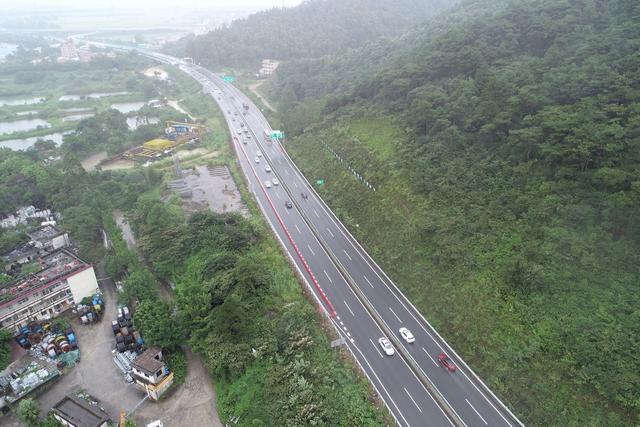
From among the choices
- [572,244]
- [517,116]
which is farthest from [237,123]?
[572,244]

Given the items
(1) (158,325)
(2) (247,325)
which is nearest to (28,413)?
(1) (158,325)

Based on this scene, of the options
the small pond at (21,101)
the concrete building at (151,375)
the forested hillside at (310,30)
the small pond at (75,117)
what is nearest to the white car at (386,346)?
the concrete building at (151,375)

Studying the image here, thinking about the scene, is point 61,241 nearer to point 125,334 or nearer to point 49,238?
point 49,238

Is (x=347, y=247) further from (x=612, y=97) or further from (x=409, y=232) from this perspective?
(x=612, y=97)

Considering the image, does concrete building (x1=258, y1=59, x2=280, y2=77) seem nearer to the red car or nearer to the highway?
the highway

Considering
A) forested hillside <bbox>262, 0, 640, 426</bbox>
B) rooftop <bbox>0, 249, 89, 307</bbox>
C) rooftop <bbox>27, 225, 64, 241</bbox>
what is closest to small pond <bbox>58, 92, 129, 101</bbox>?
rooftop <bbox>27, 225, 64, 241</bbox>

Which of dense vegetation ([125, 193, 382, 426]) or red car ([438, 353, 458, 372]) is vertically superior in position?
dense vegetation ([125, 193, 382, 426])
